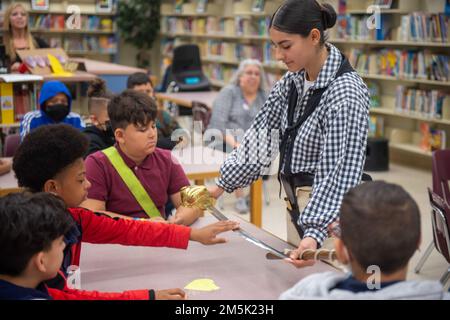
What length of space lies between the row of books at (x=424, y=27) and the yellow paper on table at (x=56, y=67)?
362 cm

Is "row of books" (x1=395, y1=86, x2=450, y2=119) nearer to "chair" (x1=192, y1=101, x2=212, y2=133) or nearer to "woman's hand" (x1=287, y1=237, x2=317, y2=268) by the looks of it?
"chair" (x1=192, y1=101, x2=212, y2=133)

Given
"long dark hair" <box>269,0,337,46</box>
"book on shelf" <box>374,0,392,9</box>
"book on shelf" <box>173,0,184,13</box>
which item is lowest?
"long dark hair" <box>269,0,337,46</box>

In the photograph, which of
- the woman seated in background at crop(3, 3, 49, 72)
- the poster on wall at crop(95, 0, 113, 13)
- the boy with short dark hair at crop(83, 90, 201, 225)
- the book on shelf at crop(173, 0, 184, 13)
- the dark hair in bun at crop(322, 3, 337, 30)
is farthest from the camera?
the book on shelf at crop(173, 0, 184, 13)

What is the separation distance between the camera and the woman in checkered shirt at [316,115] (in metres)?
1.94

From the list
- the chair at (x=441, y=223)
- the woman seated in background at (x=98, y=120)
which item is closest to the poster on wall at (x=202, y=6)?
the woman seated in background at (x=98, y=120)

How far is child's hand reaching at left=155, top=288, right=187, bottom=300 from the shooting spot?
5.60ft

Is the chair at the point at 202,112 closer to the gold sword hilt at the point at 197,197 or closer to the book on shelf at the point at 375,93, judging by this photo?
the book on shelf at the point at 375,93

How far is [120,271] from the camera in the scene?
79.8 inches

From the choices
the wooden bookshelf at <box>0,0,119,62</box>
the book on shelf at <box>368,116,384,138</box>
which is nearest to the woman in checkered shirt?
the book on shelf at <box>368,116,384,138</box>

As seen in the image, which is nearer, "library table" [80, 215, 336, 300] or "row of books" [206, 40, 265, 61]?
"library table" [80, 215, 336, 300]

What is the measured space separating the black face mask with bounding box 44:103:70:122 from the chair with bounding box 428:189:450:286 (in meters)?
2.25

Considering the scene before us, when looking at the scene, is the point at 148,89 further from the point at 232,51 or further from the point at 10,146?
the point at 232,51

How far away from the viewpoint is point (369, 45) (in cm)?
791
